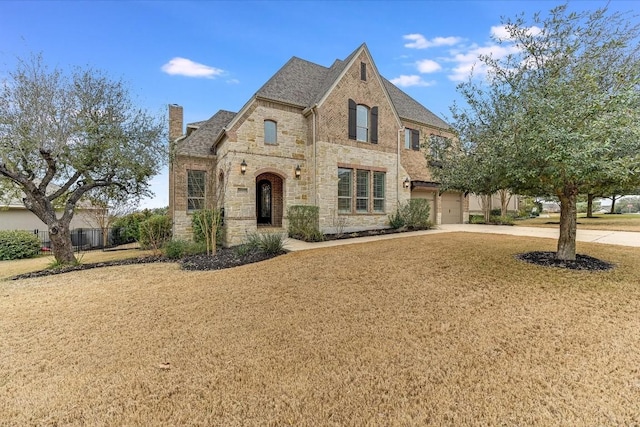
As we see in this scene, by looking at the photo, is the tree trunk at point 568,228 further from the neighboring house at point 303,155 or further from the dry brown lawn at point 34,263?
the dry brown lawn at point 34,263

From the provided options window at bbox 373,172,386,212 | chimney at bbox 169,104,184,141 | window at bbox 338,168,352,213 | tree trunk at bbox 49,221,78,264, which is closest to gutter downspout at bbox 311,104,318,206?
window at bbox 338,168,352,213

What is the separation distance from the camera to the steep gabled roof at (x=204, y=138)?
47.6ft

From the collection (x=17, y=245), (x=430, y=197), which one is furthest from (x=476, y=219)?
(x=17, y=245)

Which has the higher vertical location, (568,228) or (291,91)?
(291,91)

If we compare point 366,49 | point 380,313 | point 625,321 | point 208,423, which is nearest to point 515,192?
point 625,321

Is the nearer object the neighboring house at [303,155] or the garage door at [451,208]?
the neighboring house at [303,155]

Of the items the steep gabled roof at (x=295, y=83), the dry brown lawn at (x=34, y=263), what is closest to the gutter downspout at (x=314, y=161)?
the steep gabled roof at (x=295, y=83)

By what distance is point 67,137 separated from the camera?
360 inches

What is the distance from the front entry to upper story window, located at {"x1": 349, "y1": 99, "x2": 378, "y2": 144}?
19.3ft

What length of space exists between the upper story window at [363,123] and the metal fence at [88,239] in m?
16.8

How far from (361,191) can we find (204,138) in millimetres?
9035

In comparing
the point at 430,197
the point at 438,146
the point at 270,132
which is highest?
the point at 270,132

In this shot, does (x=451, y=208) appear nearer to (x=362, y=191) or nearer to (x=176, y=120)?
(x=362, y=191)

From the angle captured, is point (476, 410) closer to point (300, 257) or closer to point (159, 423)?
point (159, 423)
